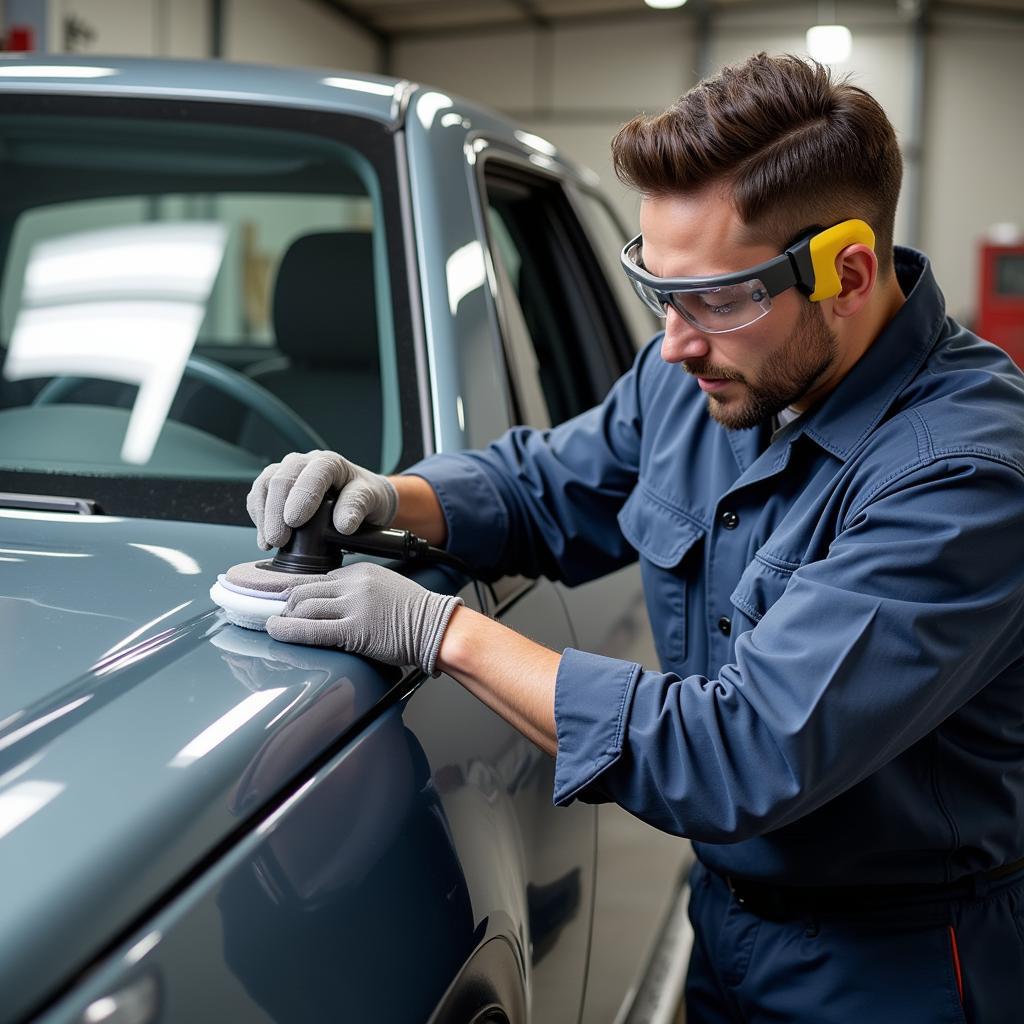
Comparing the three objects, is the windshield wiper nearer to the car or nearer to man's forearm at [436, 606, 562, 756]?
the car

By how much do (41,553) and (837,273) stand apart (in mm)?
909

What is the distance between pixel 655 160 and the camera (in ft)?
4.52

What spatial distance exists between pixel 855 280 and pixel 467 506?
56 centimetres

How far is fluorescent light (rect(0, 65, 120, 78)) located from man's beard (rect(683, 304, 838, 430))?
3.44 feet

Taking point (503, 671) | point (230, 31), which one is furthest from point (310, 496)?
point (230, 31)

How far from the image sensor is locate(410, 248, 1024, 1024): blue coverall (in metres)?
1.17

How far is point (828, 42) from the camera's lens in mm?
10555

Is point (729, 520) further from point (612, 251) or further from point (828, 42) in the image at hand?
point (828, 42)

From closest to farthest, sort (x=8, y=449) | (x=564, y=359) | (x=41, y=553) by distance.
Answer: (x=41, y=553)
(x=8, y=449)
(x=564, y=359)

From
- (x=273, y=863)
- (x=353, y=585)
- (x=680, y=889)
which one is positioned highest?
(x=353, y=585)

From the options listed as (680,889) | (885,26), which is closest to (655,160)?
(680,889)

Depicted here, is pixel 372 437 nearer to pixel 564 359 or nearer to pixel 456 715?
pixel 456 715

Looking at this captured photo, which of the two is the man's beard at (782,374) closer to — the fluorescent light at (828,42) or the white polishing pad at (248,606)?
the white polishing pad at (248,606)

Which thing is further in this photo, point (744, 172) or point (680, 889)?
point (680, 889)
